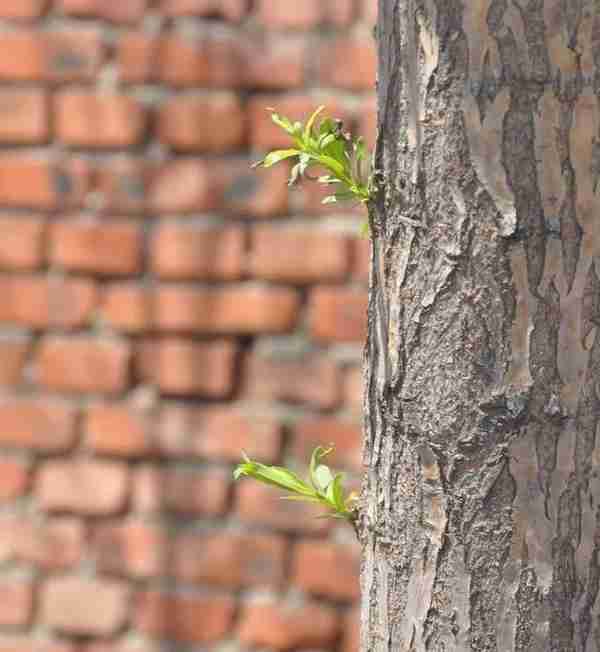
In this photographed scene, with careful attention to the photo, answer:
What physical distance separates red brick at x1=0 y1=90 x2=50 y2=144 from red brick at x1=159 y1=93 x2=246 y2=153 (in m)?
0.15

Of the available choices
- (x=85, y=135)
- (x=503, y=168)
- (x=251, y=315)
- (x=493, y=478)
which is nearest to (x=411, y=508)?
(x=493, y=478)

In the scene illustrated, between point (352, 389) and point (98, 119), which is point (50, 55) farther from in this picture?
point (352, 389)

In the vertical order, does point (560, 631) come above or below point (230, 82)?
below

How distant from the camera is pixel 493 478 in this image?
0.58m

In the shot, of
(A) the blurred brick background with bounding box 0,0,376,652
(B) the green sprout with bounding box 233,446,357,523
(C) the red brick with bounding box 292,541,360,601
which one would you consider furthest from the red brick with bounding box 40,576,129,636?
(B) the green sprout with bounding box 233,446,357,523

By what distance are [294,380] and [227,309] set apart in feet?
0.39

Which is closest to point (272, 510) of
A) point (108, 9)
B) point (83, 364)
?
point (83, 364)

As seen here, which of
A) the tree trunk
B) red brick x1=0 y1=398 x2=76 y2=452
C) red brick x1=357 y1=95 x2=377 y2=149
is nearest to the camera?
the tree trunk

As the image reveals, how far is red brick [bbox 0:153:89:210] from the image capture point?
1.67m

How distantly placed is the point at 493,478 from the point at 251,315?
1062 mm

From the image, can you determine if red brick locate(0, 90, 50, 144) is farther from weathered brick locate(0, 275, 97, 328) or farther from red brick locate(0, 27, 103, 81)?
weathered brick locate(0, 275, 97, 328)

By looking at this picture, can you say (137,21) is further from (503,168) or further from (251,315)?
(503,168)

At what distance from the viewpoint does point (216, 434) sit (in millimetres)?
1642

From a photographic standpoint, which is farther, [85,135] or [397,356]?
[85,135]
